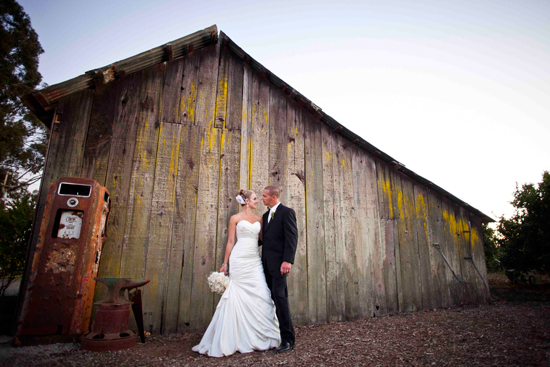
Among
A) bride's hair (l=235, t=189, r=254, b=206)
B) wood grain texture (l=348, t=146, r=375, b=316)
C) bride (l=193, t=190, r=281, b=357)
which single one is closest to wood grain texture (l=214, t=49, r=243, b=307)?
bride's hair (l=235, t=189, r=254, b=206)

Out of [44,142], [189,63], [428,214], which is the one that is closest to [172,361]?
[189,63]

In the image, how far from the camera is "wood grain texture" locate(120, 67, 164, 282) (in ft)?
14.1

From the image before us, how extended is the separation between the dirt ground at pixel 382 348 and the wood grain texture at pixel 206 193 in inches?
18.7

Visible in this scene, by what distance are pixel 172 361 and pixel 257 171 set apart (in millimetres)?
3000

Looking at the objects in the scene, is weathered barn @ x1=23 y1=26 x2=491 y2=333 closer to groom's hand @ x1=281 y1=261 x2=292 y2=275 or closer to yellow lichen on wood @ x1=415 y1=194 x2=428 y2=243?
yellow lichen on wood @ x1=415 y1=194 x2=428 y2=243

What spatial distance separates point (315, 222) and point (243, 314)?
217 cm

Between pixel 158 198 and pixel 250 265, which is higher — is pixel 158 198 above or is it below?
above

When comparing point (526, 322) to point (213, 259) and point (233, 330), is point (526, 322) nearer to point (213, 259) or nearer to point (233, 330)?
point (233, 330)

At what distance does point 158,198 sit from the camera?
15.1 feet

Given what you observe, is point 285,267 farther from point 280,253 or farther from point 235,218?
point 235,218

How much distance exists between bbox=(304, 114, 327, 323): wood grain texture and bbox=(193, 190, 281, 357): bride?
1367 millimetres

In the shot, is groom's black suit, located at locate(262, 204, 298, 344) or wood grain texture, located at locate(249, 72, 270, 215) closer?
groom's black suit, located at locate(262, 204, 298, 344)

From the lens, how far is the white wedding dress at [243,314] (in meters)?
3.47

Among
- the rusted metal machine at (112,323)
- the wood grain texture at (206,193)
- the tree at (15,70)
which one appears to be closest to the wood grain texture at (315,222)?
the wood grain texture at (206,193)
